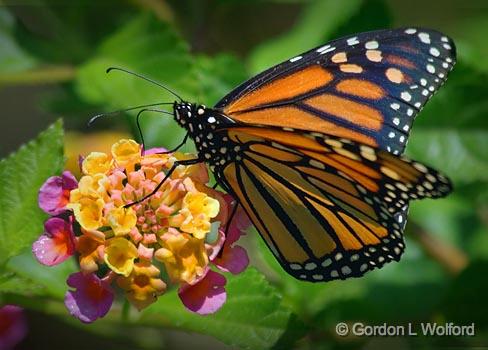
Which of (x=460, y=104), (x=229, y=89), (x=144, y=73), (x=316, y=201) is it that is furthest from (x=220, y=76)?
(x=460, y=104)

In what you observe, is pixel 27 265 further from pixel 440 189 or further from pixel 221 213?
pixel 440 189

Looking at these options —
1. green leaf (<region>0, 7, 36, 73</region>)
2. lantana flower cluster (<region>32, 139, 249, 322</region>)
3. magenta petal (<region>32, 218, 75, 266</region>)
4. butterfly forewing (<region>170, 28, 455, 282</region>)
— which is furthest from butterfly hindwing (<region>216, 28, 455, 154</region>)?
green leaf (<region>0, 7, 36, 73</region>)

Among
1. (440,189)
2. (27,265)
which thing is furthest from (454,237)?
(27,265)

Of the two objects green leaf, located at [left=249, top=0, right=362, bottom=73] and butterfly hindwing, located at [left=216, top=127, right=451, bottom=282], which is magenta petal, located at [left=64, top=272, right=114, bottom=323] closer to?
butterfly hindwing, located at [left=216, top=127, right=451, bottom=282]

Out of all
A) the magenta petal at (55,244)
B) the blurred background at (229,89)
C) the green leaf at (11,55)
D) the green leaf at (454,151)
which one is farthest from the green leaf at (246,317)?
the green leaf at (11,55)

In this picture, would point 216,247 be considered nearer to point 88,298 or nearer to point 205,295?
Result: point 205,295
